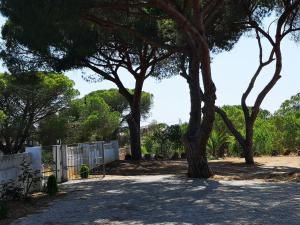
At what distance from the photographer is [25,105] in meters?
32.5

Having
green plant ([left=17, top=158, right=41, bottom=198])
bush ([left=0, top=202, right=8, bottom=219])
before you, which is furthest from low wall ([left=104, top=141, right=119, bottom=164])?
bush ([left=0, top=202, right=8, bottom=219])

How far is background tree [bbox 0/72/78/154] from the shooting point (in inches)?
1240

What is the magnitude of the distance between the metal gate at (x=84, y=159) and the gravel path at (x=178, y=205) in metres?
4.25

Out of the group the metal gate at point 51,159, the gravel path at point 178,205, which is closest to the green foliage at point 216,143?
the metal gate at point 51,159

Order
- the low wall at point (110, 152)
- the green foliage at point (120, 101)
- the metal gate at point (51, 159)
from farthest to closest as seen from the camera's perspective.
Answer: the green foliage at point (120, 101) → the low wall at point (110, 152) → the metal gate at point (51, 159)

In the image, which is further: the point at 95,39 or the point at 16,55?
the point at 16,55

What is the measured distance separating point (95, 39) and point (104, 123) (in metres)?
22.8

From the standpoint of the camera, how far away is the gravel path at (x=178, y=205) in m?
8.51

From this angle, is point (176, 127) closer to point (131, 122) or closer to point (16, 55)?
point (131, 122)

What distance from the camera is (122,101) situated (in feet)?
189

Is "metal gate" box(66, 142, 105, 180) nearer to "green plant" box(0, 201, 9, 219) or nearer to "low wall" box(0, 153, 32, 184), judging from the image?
"low wall" box(0, 153, 32, 184)

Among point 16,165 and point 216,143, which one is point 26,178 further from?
point 216,143

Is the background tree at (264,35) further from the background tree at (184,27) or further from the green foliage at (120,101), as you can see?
the green foliage at (120,101)

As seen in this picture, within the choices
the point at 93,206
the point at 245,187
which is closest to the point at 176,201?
the point at 93,206
